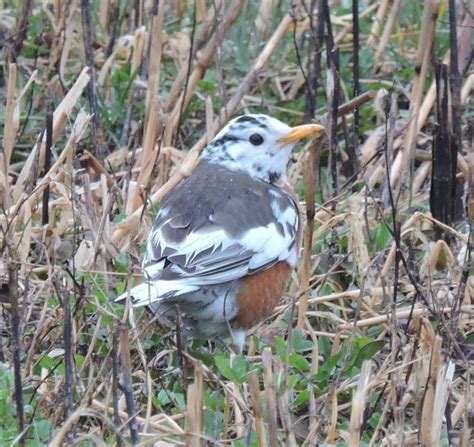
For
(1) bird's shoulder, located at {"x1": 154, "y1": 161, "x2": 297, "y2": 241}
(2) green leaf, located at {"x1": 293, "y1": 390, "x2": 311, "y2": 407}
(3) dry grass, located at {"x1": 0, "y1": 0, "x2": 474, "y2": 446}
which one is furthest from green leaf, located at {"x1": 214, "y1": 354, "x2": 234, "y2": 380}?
(1) bird's shoulder, located at {"x1": 154, "y1": 161, "x2": 297, "y2": 241}

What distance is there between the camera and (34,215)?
6.08m

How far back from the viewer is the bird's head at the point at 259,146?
5.86 m

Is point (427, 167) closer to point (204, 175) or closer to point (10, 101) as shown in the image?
point (204, 175)

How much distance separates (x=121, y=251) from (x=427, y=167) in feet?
6.58

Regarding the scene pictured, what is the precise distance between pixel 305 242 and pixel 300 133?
73cm

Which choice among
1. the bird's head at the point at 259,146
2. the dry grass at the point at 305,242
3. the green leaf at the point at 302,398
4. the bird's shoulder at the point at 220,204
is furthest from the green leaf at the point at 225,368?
the bird's head at the point at 259,146

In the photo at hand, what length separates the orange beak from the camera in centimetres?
578

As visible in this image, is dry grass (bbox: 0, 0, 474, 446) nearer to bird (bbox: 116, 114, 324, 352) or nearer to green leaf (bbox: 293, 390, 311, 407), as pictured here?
green leaf (bbox: 293, 390, 311, 407)

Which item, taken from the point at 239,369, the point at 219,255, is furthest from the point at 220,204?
the point at 239,369

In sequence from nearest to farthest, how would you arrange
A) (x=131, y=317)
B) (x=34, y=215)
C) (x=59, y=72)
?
(x=131, y=317) < (x=34, y=215) < (x=59, y=72)

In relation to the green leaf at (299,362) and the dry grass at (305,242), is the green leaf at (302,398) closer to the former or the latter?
the dry grass at (305,242)

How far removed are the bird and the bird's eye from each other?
8.1 inches

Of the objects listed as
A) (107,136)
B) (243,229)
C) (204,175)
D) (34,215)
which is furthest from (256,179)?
(107,136)

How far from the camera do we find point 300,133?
5809 millimetres
